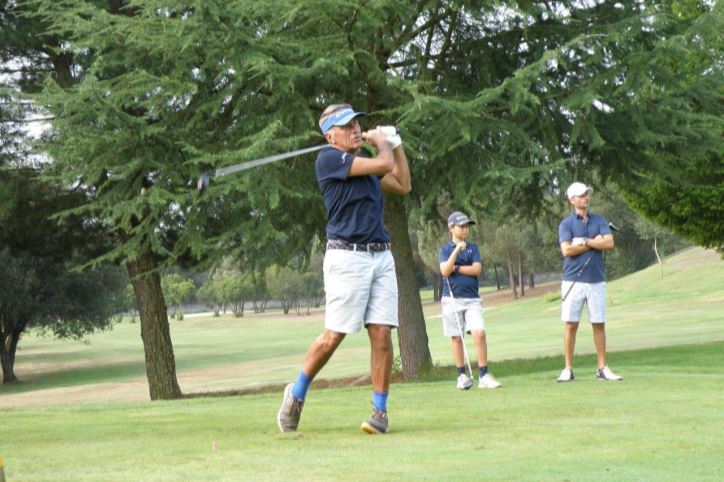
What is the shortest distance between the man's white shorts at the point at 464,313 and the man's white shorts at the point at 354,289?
15.4 ft

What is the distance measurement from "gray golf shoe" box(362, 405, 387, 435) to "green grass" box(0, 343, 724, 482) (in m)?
0.10

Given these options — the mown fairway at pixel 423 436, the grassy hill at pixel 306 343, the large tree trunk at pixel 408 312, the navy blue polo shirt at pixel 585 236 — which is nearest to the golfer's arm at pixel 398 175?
the mown fairway at pixel 423 436

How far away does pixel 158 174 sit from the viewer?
18438 mm

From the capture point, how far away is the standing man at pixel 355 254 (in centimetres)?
749

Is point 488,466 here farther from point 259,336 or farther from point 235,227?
point 259,336

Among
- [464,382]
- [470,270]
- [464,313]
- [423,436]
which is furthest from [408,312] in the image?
[423,436]

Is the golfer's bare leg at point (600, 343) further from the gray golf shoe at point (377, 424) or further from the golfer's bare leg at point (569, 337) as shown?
the gray golf shoe at point (377, 424)

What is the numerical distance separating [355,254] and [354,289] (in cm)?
24

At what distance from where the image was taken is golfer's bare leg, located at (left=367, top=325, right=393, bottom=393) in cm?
765

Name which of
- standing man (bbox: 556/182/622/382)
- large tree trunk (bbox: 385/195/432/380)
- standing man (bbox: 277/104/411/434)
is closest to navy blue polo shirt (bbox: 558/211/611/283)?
standing man (bbox: 556/182/622/382)

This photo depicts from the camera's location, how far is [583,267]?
12.4 metres

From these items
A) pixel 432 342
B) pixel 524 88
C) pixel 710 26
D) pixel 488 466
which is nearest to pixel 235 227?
pixel 524 88

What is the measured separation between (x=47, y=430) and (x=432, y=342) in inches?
1509

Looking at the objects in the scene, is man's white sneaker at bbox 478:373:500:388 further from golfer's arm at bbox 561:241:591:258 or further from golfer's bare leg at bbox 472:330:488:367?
golfer's arm at bbox 561:241:591:258
